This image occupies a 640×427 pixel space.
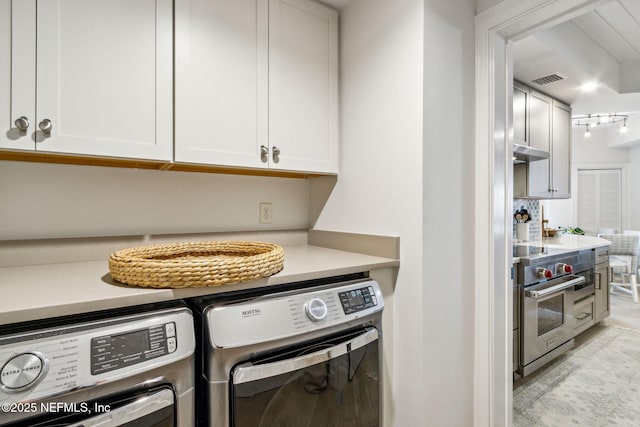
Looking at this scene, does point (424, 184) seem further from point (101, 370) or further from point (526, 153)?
point (526, 153)

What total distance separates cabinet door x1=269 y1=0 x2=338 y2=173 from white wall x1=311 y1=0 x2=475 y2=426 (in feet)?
0.67

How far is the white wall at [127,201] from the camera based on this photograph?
1207mm

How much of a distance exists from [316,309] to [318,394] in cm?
27

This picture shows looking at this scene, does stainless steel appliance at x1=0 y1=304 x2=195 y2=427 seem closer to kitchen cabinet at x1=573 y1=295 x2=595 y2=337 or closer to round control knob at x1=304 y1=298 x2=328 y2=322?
round control knob at x1=304 y1=298 x2=328 y2=322

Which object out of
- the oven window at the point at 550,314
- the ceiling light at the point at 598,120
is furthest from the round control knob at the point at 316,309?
the ceiling light at the point at 598,120

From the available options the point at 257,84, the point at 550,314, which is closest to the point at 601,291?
the point at 550,314

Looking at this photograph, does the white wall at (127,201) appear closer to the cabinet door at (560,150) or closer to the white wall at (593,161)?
the cabinet door at (560,150)

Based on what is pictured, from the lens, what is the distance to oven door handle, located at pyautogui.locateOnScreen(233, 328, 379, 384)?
899 millimetres

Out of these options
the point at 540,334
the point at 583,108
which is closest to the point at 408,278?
the point at 540,334

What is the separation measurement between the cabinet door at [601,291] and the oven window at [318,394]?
113 inches

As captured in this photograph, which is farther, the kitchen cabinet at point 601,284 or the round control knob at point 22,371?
the kitchen cabinet at point 601,284

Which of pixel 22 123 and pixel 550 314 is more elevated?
pixel 22 123

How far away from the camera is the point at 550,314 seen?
2311 mm

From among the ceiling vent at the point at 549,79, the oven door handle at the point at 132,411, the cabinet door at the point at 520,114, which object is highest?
the ceiling vent at the point at 549,79
